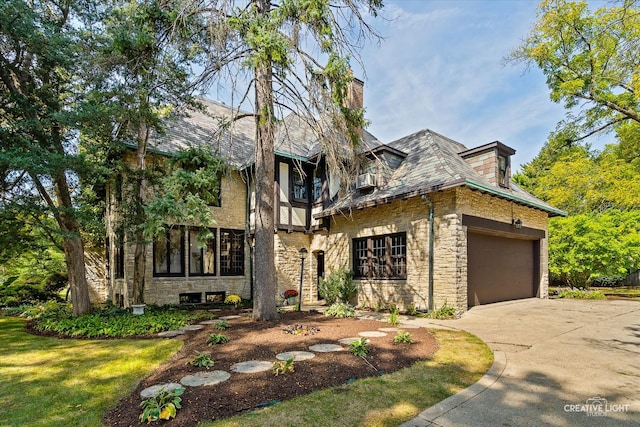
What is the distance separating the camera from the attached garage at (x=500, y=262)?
9656mm

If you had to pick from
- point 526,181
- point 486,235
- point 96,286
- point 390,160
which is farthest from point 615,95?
point 96,286

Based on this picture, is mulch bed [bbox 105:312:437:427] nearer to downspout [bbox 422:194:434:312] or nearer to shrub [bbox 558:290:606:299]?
downspout [bbox 422:194:434:312]

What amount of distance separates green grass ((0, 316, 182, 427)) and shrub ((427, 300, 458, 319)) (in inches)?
237

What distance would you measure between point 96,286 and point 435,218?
1344 cm

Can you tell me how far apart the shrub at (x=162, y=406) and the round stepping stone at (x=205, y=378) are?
1.52 feet

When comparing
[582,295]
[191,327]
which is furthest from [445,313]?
[582,295]

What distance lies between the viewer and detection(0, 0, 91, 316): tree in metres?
6.64

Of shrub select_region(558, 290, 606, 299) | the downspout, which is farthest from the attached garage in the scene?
shrub select_region(558, 290, 606, 299)

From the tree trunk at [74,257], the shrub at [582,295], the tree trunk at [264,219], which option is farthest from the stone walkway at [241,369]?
the shrub at [582,295]

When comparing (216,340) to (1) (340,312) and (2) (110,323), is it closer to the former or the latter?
(2) (110,323)

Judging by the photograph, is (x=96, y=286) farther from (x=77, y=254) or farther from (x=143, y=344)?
(x=143, y=344)

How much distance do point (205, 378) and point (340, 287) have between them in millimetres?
7328

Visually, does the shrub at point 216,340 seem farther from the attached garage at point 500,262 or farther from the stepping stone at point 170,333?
the attached garage at point 500,262

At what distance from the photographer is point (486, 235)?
1027 cm
